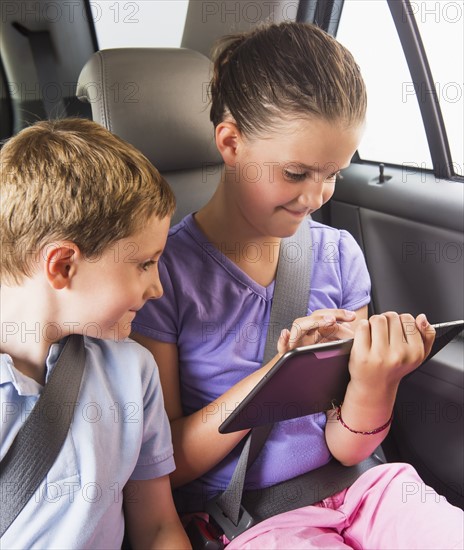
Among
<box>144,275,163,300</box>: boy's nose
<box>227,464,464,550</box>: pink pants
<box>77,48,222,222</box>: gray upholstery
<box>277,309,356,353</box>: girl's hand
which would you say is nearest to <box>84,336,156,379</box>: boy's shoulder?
<box>144,275,163,300</box>: boy's nose

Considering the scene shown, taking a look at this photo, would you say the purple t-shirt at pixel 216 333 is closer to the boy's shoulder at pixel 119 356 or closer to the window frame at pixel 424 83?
the boy's shoulder at pixel 119 356

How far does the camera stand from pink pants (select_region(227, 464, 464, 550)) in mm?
1096

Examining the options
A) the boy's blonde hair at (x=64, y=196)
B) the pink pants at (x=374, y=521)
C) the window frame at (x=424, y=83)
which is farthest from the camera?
the window frame at (x=424, y=83)

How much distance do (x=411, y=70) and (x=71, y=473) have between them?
1285mm

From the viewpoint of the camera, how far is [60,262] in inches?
36.0

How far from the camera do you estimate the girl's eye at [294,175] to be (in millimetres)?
1104

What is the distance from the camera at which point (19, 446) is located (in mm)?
934

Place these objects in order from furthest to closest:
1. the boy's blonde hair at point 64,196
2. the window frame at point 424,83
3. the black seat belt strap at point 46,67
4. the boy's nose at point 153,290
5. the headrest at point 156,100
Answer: the black seat belt strap at point 46,67
the window frame at point 424,83
the headrest at point 156,100
the boy's nose at point 153,290
the boy's blonde hair at point 64,196

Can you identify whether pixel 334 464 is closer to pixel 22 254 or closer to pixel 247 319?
pixel 247 319

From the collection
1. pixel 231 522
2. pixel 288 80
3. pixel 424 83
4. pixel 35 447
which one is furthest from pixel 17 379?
pixel 424 83

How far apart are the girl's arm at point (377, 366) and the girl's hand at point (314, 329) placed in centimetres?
6

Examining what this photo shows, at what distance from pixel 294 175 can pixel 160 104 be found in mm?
412

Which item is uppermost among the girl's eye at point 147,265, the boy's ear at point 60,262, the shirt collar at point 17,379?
the boy's ear at point 60,262

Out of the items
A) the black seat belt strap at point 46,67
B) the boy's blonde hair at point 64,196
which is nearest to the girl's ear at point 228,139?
the boy's blonde hair at point 64,196
